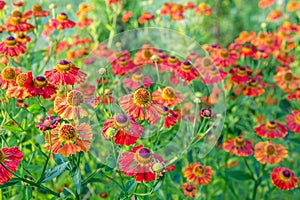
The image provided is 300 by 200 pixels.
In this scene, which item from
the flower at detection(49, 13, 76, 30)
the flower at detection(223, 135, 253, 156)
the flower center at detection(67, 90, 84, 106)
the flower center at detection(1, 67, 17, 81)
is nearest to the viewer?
the flower center at detection(67, 90, 84, 106)

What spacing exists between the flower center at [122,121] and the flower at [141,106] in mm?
36

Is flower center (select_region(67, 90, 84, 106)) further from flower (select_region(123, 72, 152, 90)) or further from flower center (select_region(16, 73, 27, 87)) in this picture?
flower (select_region(123, 72, 152, 90))

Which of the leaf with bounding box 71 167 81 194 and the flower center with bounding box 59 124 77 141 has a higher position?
the flower center with bounding box 59 124 77 141

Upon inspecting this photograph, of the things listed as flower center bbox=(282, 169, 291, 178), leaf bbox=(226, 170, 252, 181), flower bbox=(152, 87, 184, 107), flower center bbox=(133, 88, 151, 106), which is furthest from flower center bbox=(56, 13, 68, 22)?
flower center bbox=(282, 169, 291, 178)

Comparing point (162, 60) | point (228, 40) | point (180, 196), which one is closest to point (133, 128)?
point (180, 196)

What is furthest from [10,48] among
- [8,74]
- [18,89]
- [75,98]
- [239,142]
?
[239,142]

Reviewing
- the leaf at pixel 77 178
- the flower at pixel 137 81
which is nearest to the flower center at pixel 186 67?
the flower at pixel 137 81

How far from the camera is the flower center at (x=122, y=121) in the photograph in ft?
3.11

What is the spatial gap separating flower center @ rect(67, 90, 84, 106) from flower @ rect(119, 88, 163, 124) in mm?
96

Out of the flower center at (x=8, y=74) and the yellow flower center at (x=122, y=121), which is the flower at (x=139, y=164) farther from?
the flower center at (x=8, y=74)

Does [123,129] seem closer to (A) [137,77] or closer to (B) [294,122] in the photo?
(A) [137,77]

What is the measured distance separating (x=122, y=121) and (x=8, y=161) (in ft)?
0.83

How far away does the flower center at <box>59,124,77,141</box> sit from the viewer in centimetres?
95

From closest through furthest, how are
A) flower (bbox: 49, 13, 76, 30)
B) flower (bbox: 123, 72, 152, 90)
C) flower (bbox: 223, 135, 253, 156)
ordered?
flower (bbox: 123, 72, 152, 90)
flower (bbox: 223, 135, 253, 156)
flower (bbox: 49, 13, 76, 30)
